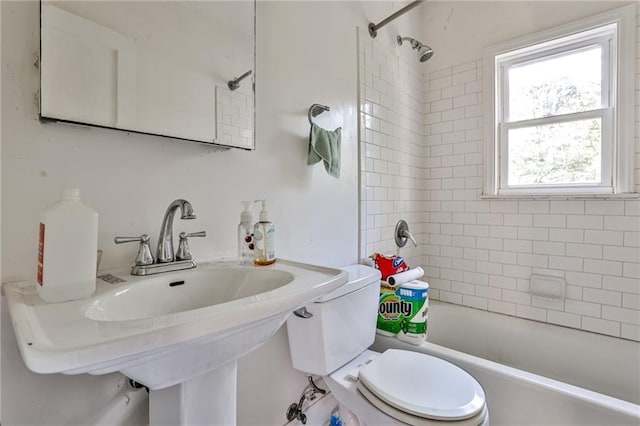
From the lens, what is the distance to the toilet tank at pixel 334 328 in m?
1.18

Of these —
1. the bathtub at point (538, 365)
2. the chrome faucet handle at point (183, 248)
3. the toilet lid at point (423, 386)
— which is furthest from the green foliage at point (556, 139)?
the chrome faucet handle at point (183, 248)

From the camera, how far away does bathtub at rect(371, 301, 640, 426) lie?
1120mm

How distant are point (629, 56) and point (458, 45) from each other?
933 millimetres

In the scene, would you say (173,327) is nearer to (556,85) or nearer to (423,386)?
(423,386)

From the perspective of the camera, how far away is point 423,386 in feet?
3.56

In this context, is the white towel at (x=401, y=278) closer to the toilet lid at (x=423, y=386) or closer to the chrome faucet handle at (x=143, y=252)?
the toilet lid at (x=423, y=386)

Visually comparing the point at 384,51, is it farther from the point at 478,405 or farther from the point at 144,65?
the point at 478,405

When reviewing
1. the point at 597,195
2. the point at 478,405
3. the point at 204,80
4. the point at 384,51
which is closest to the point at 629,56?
the point at 597,195

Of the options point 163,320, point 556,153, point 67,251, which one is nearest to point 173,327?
point 163,320

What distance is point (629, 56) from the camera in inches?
65.2

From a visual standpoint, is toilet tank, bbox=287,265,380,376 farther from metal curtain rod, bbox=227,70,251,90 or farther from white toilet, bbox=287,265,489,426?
metal curtain rod, bbox=227,70,251,90

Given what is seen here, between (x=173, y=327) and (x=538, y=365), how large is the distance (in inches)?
81.4

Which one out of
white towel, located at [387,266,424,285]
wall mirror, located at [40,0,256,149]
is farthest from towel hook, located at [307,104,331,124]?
white towel, located at [387,266,424,285]

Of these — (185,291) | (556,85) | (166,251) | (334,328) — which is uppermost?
(556,85)
